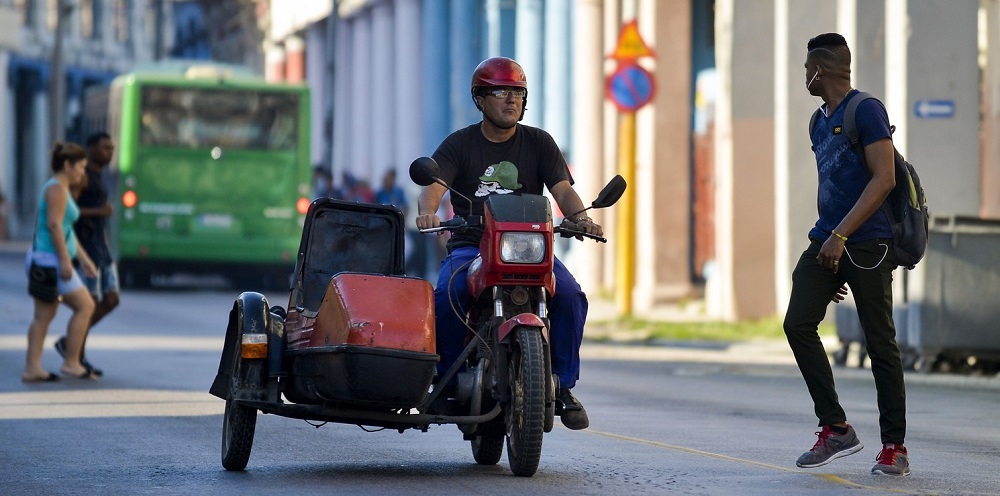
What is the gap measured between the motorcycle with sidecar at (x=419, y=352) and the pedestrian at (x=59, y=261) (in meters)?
5.88

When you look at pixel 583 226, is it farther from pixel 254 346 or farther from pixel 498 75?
pixel 254 346

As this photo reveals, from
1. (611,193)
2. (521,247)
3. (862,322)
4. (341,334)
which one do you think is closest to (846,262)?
(862,322)

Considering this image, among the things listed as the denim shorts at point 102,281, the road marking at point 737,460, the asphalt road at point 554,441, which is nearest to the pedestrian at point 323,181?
the asphalt road at point 554,441

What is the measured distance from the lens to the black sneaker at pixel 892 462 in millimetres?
8820

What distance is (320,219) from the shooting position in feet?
31.5

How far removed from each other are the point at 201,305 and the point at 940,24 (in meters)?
11.4

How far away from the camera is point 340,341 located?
8.73 meters

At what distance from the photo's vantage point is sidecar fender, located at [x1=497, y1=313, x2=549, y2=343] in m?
8.51

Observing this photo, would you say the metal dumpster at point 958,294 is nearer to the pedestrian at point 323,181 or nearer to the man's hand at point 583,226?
the man's hand at point 583,226

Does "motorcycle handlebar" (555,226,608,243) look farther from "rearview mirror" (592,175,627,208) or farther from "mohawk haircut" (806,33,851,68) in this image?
"mohawk haircut" (806,33,851,68)

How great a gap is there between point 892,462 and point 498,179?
6.87 feet

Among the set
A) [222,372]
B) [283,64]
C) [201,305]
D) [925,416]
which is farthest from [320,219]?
[283,64]

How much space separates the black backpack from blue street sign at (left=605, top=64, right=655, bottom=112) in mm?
13684

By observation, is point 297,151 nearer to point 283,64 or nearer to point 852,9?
point 852,9
